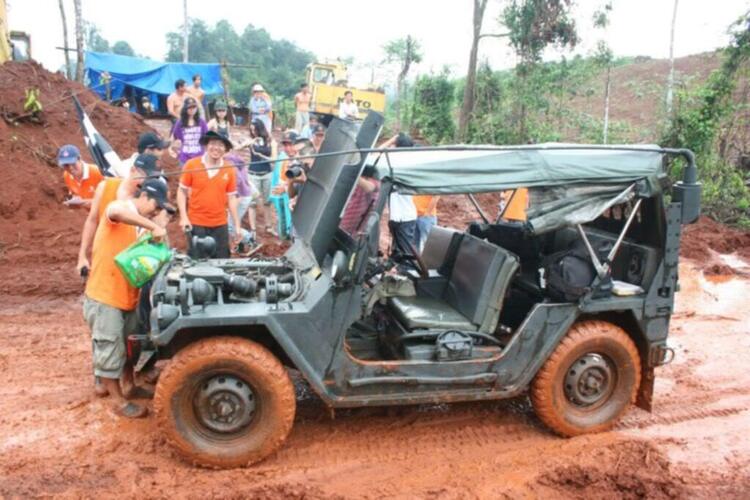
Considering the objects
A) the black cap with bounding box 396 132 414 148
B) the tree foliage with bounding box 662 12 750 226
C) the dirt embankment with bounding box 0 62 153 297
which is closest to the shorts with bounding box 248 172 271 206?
the dirt embankment with bounding box 0 62 153 297

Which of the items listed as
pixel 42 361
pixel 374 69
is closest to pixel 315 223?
pixel 42 361

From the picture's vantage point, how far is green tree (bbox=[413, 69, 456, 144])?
20469mm

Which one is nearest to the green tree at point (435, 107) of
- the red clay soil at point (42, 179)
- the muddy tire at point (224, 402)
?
the red clay soil at point (42, 179)

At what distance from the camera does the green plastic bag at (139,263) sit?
429 cm

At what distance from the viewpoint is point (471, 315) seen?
14.9ft

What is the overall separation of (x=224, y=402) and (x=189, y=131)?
18.0 ft

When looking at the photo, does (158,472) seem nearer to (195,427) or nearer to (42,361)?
(195,427)

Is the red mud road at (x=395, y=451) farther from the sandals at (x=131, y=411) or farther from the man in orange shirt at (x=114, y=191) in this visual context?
the man in orange shirt at (x=114, y=191)

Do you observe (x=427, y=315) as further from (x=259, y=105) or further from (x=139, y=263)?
(x=259, y=105)

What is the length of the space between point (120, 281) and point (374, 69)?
2720cm

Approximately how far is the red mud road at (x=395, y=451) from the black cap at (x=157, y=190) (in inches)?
59.8

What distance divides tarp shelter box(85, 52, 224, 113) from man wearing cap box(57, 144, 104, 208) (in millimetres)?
15807

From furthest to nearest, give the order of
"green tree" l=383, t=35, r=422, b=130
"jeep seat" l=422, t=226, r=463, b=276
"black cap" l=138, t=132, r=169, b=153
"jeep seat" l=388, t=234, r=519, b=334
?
"green tree" l=383, t=35, r=422, b=130
"black cap" l=138, t=132, r=169, b=153
"jeep seat" l=422, t=226, r=463, b=276
"jeep seat" l=388, t=234, r=519, b=334

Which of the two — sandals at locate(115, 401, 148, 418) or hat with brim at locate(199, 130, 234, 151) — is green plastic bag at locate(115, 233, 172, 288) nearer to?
sandals at locate(115, 401, 148, 418)
